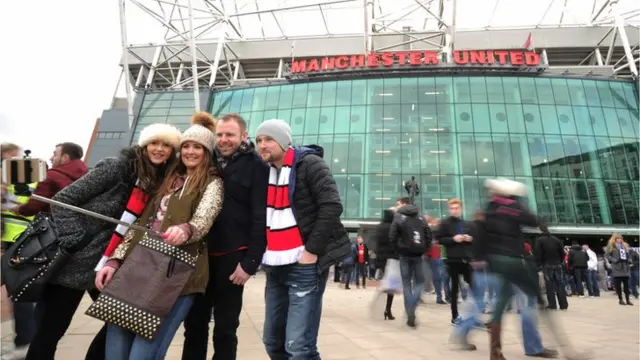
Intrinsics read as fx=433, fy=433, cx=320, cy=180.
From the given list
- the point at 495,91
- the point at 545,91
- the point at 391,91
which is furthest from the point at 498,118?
the point at 391,91

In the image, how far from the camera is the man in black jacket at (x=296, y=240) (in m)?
2.70

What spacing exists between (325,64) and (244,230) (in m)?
29.1

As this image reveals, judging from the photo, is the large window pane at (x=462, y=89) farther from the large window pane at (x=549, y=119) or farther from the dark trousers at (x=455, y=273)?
the dark trousers at (x=455, y=273)

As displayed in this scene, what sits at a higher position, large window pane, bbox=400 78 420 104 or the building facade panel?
large window pane, bbox=400 78 420 104

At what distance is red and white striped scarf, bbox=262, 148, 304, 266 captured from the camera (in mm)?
2770

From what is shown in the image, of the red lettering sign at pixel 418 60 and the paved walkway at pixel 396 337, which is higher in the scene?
A: the red lettering sign at pixel 418 60

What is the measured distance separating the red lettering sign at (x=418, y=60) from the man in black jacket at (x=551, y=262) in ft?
73.4

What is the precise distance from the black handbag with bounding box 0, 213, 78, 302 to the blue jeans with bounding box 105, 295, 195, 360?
0.69m

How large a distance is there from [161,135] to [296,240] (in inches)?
44.6

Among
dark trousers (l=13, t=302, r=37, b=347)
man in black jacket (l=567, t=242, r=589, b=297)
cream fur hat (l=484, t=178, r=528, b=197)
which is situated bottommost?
dark trousers (l=13, t=302, r=37, b=347)

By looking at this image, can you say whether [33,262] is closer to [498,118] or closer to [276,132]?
[276,132]

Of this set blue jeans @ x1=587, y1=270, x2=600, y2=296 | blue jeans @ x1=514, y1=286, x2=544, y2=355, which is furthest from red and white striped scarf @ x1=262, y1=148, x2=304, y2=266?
blue jeans @ x1=587, y1=270, x2=600, y2=296

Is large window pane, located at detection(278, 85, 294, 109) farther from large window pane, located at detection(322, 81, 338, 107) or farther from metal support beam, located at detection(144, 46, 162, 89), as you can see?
metal support beam, located at detection(144, 46, 162, 89)

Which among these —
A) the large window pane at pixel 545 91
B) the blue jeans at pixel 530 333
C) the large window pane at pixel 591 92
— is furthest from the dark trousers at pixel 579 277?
the large window pane at pixel 591 92
